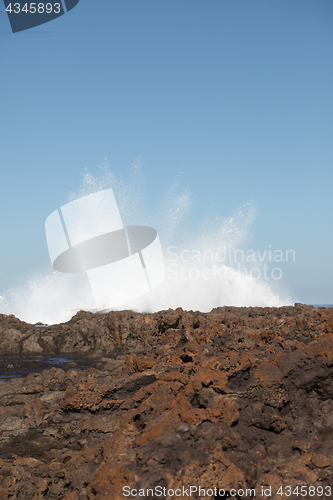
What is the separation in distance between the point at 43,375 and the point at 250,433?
11.1 metres

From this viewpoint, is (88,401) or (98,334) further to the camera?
(98,334)

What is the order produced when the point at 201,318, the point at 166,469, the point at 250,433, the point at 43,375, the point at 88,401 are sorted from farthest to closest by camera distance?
the point at 201,318
the point at 43,375
the point at 88,401
the point at 250,433
the point at 166,469

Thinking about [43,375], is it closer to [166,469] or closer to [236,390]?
[236,390]

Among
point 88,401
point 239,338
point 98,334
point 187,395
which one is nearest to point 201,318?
point 98,334

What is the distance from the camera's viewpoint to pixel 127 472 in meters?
3.61

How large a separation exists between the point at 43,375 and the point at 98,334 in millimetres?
13711

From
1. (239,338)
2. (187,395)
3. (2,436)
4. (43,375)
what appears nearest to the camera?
(187,395)

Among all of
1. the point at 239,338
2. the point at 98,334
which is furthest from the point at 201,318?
the point at 239,338

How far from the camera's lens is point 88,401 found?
27.7ft

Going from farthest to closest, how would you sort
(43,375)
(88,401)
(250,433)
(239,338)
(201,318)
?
(201,318) < (43,375) < (239,338) < (88,401) < (250,433)

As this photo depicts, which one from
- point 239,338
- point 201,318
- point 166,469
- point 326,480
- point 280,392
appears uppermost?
point 201,318

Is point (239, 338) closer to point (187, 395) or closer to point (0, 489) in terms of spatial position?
point (187, 395)

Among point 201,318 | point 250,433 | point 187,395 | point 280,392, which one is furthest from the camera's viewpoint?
point 201,318

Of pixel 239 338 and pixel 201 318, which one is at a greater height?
pixel 201 318
